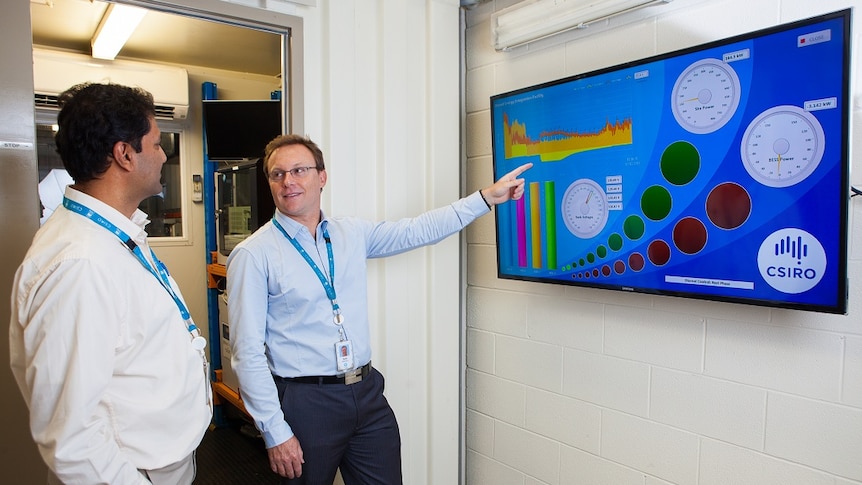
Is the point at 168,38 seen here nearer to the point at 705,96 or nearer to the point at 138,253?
the point at 138,253

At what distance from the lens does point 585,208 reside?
2.03 m

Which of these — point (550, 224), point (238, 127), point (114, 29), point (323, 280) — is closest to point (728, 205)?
point (550, 224)

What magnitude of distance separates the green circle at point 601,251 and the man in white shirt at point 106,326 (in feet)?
4.59

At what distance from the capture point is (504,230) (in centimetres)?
237

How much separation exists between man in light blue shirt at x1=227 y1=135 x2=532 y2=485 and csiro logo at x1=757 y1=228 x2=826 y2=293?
1337 millimetres

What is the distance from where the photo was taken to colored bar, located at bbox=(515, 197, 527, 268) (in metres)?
2.26

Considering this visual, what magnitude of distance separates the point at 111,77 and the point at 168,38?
678mm

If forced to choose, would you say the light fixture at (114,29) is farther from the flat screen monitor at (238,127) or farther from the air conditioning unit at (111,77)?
the flat screen monitor at (238,127)

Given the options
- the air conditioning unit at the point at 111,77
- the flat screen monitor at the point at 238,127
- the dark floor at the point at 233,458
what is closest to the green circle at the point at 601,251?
the dark floor at the point at 233,458

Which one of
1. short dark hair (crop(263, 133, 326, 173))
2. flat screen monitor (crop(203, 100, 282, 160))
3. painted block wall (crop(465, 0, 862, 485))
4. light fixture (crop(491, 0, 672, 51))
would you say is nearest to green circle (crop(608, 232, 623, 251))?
painted block wall (crop(465, 0, 862, 485))

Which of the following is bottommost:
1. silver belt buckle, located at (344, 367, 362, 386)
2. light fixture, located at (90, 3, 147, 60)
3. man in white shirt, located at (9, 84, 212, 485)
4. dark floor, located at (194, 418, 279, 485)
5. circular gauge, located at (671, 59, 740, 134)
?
dark floor, located at (194, 418, 279, 485)

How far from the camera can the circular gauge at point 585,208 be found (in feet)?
6.51

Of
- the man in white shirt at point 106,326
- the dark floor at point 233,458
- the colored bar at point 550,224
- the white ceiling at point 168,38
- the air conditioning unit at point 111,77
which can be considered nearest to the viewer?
the man in white shirt at point 106,326

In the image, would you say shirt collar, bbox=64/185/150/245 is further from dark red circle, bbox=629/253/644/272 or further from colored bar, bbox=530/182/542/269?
dark red circle, bbox=629/253/644/272
